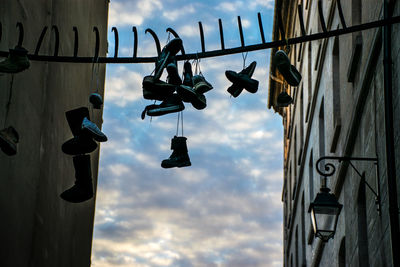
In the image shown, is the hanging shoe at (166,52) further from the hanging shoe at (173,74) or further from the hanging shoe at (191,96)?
the hanging shoe at (191,96)

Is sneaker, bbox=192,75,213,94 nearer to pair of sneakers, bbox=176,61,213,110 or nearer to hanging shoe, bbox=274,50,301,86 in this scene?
pair of sneakers, bbox=176,61,213,110

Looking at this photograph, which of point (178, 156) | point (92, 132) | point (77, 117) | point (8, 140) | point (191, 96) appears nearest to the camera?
point (8, 140)

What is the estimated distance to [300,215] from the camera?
92.8 ft

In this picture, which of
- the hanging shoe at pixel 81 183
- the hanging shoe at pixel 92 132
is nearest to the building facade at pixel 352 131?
the hanging shoe at pixel 92 132

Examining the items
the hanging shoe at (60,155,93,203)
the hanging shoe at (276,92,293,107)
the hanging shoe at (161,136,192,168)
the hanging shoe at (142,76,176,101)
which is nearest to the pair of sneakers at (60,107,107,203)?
the hanging shoe at (60,155,93,203)

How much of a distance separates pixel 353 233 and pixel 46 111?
578 cm

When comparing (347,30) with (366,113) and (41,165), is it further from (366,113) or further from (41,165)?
(41,165)

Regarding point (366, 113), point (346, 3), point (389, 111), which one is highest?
point (346, 3)

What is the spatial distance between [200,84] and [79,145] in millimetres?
1574

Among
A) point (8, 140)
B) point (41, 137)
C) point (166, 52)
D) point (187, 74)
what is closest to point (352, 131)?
point (41, 137)

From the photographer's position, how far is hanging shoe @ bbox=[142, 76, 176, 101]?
9.08 m

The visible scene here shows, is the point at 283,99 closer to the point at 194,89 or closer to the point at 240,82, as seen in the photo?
the point at 240,82

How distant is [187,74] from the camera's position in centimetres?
939

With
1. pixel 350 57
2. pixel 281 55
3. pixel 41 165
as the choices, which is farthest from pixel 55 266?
pixel 281 55
